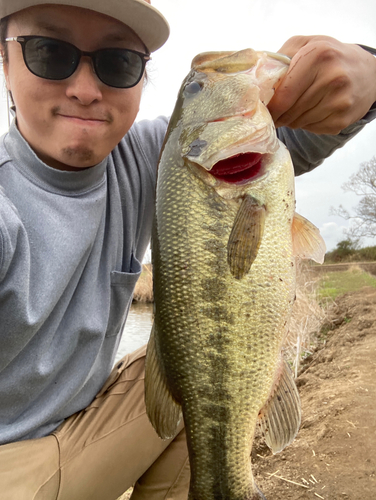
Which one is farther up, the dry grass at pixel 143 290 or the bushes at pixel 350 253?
the dry grass at pixel 143 290

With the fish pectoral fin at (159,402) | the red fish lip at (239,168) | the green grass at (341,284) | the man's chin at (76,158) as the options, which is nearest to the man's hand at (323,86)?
the red fish lip at (239,168)

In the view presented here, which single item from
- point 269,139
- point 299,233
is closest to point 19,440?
point 299,233

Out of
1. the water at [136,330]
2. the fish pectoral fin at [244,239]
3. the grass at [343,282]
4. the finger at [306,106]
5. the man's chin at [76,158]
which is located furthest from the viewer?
the grass at [343,282]

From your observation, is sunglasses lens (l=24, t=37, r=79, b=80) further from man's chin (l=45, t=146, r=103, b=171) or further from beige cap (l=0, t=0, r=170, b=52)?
man's chin (l=45, t=146, r=103, b=171)

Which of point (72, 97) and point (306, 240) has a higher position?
point (72, 97)

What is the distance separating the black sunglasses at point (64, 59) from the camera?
187cm

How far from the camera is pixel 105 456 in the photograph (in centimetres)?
235

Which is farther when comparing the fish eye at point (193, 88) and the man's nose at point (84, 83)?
the man's nose at point (84, 83)

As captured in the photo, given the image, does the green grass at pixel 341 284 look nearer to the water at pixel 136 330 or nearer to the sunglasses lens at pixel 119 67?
the water at pixel 136 330

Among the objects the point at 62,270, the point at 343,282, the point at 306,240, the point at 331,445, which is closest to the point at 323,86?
the point at 306,240

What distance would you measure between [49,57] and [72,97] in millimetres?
191

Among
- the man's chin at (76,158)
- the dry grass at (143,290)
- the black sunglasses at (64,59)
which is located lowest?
the dry grass at (143,290)

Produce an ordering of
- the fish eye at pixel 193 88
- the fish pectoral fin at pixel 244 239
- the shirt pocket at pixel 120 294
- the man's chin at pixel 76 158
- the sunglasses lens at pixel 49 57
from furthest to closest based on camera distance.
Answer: the shirt pocket at pixel 120 294
the man's chin at pixel 76 158
the sunglasses lens at pixel 49 57
the fish eye at pixel 193 88
the fish pectoral fin at pixel 244 239

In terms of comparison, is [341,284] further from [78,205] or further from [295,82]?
[295,82]
